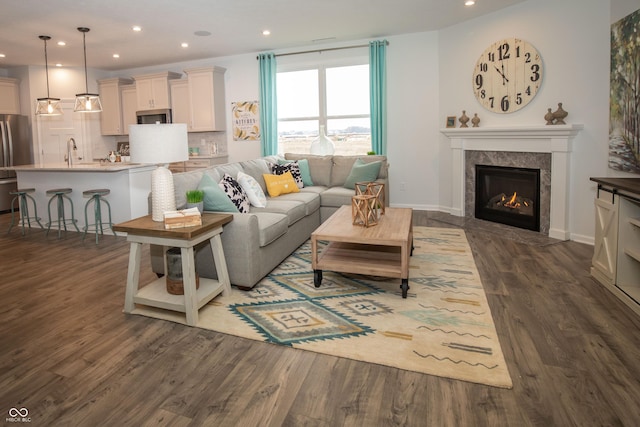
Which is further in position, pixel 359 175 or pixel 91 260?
pixel 359 175

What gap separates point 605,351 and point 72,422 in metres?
2.69

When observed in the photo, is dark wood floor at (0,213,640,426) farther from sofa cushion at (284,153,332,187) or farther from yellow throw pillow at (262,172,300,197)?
sofa cushion at (284,153,332,187)

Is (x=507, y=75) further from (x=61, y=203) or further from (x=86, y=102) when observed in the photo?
(x=61, y=203)

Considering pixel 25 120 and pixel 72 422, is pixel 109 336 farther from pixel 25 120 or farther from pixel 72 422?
pixel 25 120

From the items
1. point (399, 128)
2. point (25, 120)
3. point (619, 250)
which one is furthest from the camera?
point (25, 120)

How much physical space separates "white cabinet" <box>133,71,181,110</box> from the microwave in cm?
8

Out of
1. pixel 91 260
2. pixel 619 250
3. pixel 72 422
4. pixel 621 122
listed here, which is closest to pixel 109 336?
pixel 72 422

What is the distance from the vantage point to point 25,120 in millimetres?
7543

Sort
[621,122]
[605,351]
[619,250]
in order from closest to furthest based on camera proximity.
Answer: [605,351] < [619,250] < [621,122]

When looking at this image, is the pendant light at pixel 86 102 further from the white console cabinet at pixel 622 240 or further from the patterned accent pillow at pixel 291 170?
the white console cabinet at pixel 622 240

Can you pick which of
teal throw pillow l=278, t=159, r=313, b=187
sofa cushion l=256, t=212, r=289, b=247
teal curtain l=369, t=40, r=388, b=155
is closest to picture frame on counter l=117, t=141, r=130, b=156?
teal throw pillow l=278, t=159, r=313, b=187

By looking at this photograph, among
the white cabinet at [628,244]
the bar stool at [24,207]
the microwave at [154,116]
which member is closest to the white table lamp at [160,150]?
the white cabinet at [628,244]

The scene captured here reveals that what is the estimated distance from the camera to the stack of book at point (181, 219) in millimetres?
2678

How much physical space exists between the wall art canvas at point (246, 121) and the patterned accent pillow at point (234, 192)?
3484mm
